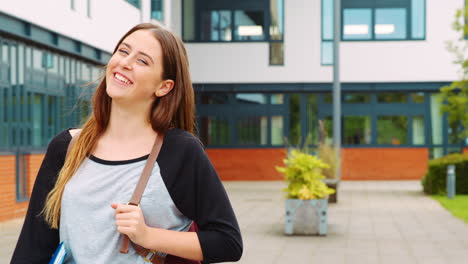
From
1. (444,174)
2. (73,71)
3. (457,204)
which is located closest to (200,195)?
(73,71)

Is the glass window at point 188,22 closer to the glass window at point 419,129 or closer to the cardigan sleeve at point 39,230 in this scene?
the glass window at point 419,129

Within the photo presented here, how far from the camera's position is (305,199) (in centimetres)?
1365

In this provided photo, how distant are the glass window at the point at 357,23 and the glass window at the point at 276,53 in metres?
2.44

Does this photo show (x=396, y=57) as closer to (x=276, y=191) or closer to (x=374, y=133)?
(x=374, y=133)

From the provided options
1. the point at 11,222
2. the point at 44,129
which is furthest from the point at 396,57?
the point at 11,222

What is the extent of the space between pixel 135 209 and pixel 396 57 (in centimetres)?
3060

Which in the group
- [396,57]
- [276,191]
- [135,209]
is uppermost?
[396,57]

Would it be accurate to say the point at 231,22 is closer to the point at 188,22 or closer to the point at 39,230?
the point at 188,22

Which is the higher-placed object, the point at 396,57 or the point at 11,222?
the point at 396,57

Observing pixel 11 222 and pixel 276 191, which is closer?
pixel 11 222

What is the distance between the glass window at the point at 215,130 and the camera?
32.8 metres

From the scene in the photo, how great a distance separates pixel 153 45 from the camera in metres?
2.53

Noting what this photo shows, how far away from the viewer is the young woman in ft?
7.89

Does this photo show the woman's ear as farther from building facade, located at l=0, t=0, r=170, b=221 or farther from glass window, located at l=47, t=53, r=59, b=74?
glass window, located at l=47, t=53, r=59, b=74
